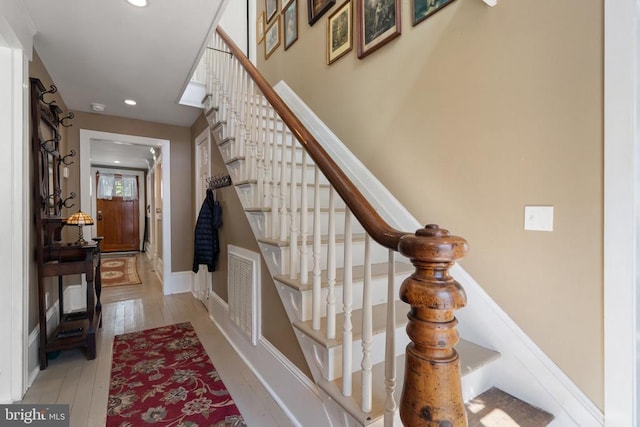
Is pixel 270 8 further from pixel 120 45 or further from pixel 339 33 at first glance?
pixel 120 45

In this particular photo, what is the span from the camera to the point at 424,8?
1.66 m

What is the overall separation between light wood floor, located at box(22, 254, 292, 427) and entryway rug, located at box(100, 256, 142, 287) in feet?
3.82

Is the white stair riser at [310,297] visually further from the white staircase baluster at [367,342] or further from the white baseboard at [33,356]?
the white baseboard at [33,356]

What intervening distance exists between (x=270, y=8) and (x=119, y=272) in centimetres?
510

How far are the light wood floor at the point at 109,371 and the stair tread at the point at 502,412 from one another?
0.96 meters

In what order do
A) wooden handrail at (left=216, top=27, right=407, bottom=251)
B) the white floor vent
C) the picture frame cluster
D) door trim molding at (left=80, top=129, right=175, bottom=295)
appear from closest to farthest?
wooden handrail at (left=216, top=27, right=407, bottom=251) < the picture frame cluster < the white floor vent < door trim molding at (left=80, top=129, right=175, bottom=295)

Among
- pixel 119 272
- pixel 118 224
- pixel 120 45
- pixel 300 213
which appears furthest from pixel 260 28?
pixel 118 224

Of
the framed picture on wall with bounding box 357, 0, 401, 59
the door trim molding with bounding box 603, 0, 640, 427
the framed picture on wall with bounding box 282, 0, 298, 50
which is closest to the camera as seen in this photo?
the door trim molding with bounding box 603, 0, 640, 427

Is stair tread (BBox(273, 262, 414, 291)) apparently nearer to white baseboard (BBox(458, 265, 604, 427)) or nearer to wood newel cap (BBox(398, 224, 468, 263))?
white baseboard (BBox(458, 265, 604, 427))

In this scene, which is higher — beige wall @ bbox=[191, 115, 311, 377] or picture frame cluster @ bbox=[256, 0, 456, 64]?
picture frame cluster @ bbox=[256, 0, 456, 64]

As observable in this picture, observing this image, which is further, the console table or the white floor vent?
the console table

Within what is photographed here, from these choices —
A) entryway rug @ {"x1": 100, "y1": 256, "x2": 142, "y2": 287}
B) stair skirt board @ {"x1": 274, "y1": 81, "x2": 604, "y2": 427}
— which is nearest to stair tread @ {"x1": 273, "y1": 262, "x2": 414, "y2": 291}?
stair skirt board @ {"x1": 274, "y1": 81, "x2": 604, "y2": 427}

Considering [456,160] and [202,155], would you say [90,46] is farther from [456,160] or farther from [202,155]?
[456,160]

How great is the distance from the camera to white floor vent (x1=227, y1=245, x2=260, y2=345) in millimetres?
1979
